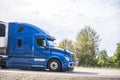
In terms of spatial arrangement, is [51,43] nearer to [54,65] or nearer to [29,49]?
[29,49]

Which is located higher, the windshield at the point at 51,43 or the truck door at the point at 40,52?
the windshield at the point at 51,43

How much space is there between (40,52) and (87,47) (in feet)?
171

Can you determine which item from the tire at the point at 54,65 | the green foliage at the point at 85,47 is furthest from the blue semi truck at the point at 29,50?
the green foliage at the point at 85,47

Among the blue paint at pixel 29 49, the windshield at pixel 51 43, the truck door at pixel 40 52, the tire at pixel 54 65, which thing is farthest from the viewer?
the windshield at pixel 51 43

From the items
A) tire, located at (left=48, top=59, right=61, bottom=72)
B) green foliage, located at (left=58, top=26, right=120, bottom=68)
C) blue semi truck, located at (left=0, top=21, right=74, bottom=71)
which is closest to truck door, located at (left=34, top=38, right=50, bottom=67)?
blue semi truck, located at (left=0, top=21, right=74, bottom=71)

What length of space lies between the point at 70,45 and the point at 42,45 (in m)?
54.4

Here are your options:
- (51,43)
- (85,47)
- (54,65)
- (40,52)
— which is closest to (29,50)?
(40,52)

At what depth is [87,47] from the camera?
243ft

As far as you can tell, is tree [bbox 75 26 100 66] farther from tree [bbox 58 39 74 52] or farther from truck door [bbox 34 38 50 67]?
truck door [bbox 34 38 50 67]

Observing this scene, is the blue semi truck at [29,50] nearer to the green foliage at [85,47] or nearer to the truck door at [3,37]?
the truck door at [3,37]

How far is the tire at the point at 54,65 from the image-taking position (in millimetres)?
21547

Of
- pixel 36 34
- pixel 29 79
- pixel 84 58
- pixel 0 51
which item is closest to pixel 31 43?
pixel 36 34

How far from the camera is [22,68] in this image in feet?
74.7

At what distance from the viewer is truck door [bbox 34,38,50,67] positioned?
72.2 ft
